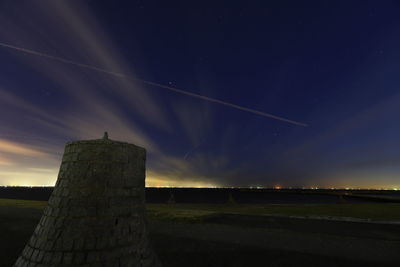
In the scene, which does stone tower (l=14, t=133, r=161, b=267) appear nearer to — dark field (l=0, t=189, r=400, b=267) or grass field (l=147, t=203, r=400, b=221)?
dark field (l=0, t=189, r=400, b=267)

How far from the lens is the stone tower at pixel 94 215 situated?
3941 mm

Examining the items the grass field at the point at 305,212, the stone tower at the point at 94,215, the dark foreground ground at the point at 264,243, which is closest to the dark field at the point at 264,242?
the dark foreground ground at the point at 264,243

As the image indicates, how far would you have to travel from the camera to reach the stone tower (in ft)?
12.9

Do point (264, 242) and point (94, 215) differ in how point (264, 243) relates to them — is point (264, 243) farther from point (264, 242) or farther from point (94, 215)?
point (94, 215)

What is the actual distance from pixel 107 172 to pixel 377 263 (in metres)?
9.16

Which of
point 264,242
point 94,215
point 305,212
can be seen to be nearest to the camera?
point 94,215

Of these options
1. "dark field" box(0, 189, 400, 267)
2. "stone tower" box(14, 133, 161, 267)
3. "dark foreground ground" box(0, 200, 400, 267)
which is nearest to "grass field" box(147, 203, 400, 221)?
"dark field" box(0, 189, 400, 267)

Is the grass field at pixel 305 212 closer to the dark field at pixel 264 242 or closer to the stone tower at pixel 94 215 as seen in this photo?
the dark field at pixel 264 242

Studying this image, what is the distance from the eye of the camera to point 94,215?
4160 mm

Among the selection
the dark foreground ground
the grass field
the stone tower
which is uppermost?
the stone tower

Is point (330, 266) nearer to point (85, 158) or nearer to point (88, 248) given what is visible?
point (88, 248)

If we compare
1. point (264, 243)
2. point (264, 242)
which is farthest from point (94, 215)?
point (264, 242)

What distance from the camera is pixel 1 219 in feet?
44.8

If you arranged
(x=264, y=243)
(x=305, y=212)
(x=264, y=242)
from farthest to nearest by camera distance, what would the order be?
(x=305, y=212) < (x=264, y=242) < (x=264, y=243)
